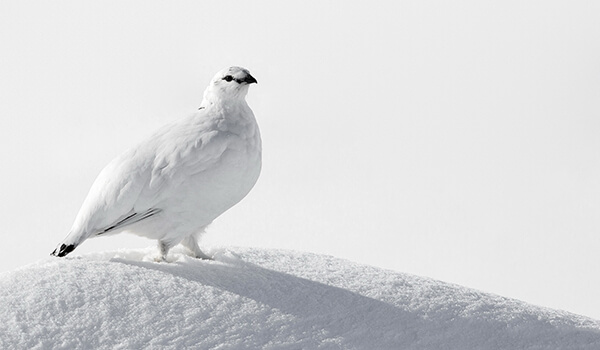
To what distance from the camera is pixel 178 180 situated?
20.0 ft

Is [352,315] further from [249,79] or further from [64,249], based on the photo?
[64,249]

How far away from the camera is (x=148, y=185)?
6078 millimetres

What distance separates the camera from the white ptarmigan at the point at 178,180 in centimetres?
609

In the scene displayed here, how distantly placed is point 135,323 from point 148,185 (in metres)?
0.85

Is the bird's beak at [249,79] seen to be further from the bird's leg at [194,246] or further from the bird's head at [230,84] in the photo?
the bird's leg at [194,246]

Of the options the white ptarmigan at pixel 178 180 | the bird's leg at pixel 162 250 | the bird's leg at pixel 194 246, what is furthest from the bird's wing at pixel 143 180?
the bird's leg at pixel 194 246

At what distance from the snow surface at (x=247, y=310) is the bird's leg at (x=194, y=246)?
0.11 m

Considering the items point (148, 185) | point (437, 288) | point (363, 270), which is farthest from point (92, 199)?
point (437, 288)

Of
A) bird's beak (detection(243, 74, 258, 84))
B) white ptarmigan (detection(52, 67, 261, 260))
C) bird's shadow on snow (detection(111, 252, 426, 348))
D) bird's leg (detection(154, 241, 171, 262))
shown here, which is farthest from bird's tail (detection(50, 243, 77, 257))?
bird's beak (detection(243, 74, 258, 84))

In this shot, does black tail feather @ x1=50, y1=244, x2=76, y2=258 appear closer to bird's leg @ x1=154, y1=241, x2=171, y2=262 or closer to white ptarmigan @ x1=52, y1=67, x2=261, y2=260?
white ptarmigan @ x1=52, y1=67, x2=261, y2=260

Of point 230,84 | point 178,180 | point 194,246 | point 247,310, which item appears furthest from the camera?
point 194,246

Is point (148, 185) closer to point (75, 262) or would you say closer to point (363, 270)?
point (75, 262)

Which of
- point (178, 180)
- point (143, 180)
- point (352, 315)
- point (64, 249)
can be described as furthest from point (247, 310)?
point (64, 249)

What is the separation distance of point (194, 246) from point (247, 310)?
83cm
